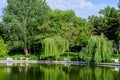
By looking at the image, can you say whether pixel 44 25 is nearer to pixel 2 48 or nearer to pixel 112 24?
pixel 2 48

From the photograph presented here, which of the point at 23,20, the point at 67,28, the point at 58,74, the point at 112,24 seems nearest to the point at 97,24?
the point at 112,24

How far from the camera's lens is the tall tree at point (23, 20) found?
154 feet

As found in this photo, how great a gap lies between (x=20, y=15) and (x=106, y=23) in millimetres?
11820

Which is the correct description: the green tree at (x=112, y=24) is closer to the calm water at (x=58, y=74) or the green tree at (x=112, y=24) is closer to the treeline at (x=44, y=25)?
the treeline at (x=44, y=25)

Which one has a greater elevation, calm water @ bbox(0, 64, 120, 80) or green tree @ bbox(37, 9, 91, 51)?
green tree @ bbox(37, 9, 91, 51)

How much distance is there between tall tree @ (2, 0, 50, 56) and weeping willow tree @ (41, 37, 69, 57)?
5.95 meters

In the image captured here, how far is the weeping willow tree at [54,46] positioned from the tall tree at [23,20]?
5946 mm

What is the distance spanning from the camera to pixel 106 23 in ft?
152

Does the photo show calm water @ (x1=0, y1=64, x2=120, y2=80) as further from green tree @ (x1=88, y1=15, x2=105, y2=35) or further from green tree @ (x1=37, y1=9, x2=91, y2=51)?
green tree @ (x1=88, y1=15, x2=105, y2=35)

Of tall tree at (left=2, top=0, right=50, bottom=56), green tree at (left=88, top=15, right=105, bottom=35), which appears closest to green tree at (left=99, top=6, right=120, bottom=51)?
green tree at (left=88, top=15, right=105, bottom=35)

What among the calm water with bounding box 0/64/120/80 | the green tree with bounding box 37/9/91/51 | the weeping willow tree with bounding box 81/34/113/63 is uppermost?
the green tree with bounding box 37/9/91/51

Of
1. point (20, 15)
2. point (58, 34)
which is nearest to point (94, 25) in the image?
point (58, 34)

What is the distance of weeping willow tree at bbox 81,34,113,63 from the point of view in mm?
37312

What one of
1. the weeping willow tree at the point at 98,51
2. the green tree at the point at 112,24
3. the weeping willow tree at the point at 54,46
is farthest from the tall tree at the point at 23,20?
the weeping willow tree at the point at 98,51
